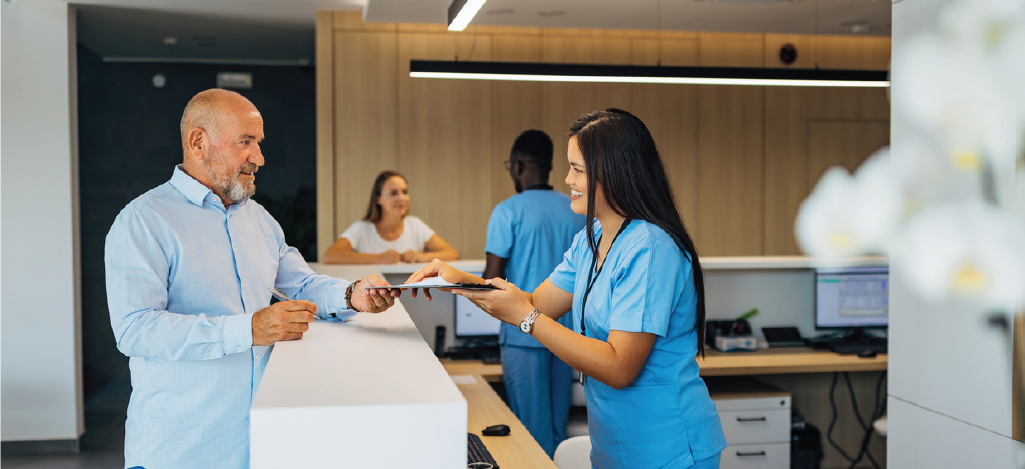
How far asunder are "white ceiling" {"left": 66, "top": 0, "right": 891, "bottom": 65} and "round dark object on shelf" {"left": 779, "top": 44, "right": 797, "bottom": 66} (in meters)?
0.37

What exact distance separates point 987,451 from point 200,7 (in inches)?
201

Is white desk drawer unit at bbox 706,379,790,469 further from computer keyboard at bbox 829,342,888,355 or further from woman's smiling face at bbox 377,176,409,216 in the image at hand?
woman's smiling face at bbox 377,176,409,216

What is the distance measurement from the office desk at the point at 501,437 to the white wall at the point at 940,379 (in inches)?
38.6

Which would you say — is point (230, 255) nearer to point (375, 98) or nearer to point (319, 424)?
point (319, 424)

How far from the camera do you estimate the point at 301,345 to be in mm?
1325

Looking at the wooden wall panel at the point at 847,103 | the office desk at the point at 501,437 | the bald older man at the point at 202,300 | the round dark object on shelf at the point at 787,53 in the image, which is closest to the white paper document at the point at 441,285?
the bald older man at the point at 202,300

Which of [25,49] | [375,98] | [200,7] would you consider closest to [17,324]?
[25,49]

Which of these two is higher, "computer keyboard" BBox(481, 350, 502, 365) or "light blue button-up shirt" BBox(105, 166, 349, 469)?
"light blue button-up shirt" BBox(105, 166, 349, 469)

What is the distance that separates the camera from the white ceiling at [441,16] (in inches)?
189

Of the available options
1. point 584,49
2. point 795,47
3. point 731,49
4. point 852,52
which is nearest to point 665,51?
point 731,49

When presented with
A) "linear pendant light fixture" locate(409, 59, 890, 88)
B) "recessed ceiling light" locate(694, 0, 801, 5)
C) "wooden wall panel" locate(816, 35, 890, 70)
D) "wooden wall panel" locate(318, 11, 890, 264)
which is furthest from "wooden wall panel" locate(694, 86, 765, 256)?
"linear pendant light fixture" locate(409, 59, 890, 88)

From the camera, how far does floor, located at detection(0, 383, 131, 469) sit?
4.38 meters

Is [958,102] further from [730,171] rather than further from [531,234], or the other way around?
[730,171]

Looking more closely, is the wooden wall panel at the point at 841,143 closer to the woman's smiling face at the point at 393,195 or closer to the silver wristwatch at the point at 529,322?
the woman's smiling face at the point at 393,195
